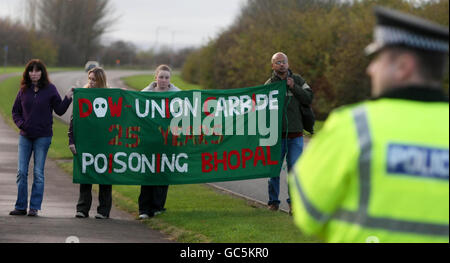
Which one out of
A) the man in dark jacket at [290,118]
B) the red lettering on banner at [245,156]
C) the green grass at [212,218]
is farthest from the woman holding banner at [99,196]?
the man in dark jacket at [290,118]

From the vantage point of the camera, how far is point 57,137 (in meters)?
24.2

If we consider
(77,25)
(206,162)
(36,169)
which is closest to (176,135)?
(206,162)

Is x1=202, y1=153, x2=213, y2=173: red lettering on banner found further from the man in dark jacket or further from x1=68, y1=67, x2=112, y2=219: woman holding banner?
x1=68, y1=67, x2=112, y2=219: woman holding banner

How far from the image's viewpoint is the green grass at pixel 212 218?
902 centimetres

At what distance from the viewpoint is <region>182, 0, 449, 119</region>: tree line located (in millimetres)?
31422

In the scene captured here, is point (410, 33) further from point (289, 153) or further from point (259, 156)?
point (259, 156)

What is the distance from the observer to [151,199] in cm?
1099

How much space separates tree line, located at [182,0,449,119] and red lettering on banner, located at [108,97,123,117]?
17.8 metres

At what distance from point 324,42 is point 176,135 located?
75.9 feet

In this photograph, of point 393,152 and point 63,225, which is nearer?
point 393,152

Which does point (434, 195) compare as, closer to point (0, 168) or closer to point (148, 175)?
point (148, 175)

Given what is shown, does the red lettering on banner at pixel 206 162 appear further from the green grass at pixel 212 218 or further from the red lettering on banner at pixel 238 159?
the green grass at pixel 212 218
